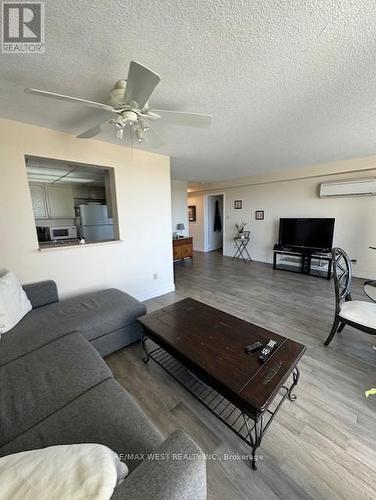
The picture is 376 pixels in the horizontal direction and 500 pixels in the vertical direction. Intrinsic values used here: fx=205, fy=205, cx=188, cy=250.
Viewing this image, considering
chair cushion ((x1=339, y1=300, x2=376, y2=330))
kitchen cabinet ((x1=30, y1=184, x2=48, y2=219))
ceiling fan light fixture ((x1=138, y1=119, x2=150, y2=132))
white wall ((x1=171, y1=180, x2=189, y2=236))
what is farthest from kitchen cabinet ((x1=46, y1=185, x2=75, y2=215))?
chair cushion ((x1=339, y1=300, x2=376, y2=330))

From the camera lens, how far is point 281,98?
172cm

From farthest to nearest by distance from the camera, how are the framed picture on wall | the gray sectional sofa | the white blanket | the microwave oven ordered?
the framed picture on wall < the microwave oven < the gray sectional sofa < the white blanket

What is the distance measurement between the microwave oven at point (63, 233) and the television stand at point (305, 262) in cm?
491

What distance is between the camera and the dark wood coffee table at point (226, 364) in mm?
1171

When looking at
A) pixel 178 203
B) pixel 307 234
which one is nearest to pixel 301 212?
pixel 307 234

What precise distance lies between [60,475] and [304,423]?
61.6 inches

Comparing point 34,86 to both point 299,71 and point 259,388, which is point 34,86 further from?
point 259,388

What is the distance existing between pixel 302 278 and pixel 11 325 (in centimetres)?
471

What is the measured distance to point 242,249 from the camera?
6.20m

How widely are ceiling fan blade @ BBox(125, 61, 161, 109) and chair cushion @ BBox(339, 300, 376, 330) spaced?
247 cm

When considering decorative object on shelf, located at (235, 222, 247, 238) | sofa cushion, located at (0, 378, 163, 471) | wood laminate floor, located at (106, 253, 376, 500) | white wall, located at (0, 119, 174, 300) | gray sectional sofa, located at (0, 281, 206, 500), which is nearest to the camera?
gray sectional sofa, located at (0, 281, 206, 500)

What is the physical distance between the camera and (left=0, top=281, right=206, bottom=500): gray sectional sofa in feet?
2.13

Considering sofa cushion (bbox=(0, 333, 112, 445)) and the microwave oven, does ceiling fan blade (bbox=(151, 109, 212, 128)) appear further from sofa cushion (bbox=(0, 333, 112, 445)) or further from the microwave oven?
the microwave oven

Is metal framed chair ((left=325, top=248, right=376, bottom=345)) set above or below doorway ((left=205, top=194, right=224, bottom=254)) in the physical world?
below
